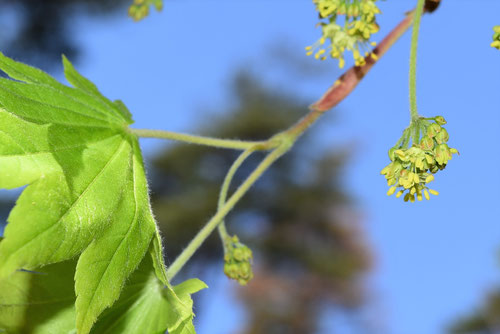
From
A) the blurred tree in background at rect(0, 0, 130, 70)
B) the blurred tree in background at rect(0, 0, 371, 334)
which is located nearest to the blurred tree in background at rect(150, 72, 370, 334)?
the blurred tree in background at rect(0, 0, 371, 334)

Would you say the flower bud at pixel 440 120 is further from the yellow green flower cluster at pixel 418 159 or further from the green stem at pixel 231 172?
the green stem at pixel 231 172

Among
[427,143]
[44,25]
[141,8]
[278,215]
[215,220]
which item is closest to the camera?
[427,143]

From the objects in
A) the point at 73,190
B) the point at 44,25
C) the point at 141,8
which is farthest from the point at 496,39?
the point at 44,25

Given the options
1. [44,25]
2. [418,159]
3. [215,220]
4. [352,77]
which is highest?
[44,25]

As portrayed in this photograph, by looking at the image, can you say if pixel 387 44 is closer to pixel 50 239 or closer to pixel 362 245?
pixel 50 239

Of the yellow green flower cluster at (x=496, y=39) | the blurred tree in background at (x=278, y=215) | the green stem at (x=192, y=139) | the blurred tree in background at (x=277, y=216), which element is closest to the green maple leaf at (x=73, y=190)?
the green stem at (x=192, y=139)

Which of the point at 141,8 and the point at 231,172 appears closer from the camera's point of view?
the point at 231,172

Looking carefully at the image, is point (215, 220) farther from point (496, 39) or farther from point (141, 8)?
point (141, 8)

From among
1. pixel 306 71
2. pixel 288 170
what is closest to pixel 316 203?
pixel 288 170
